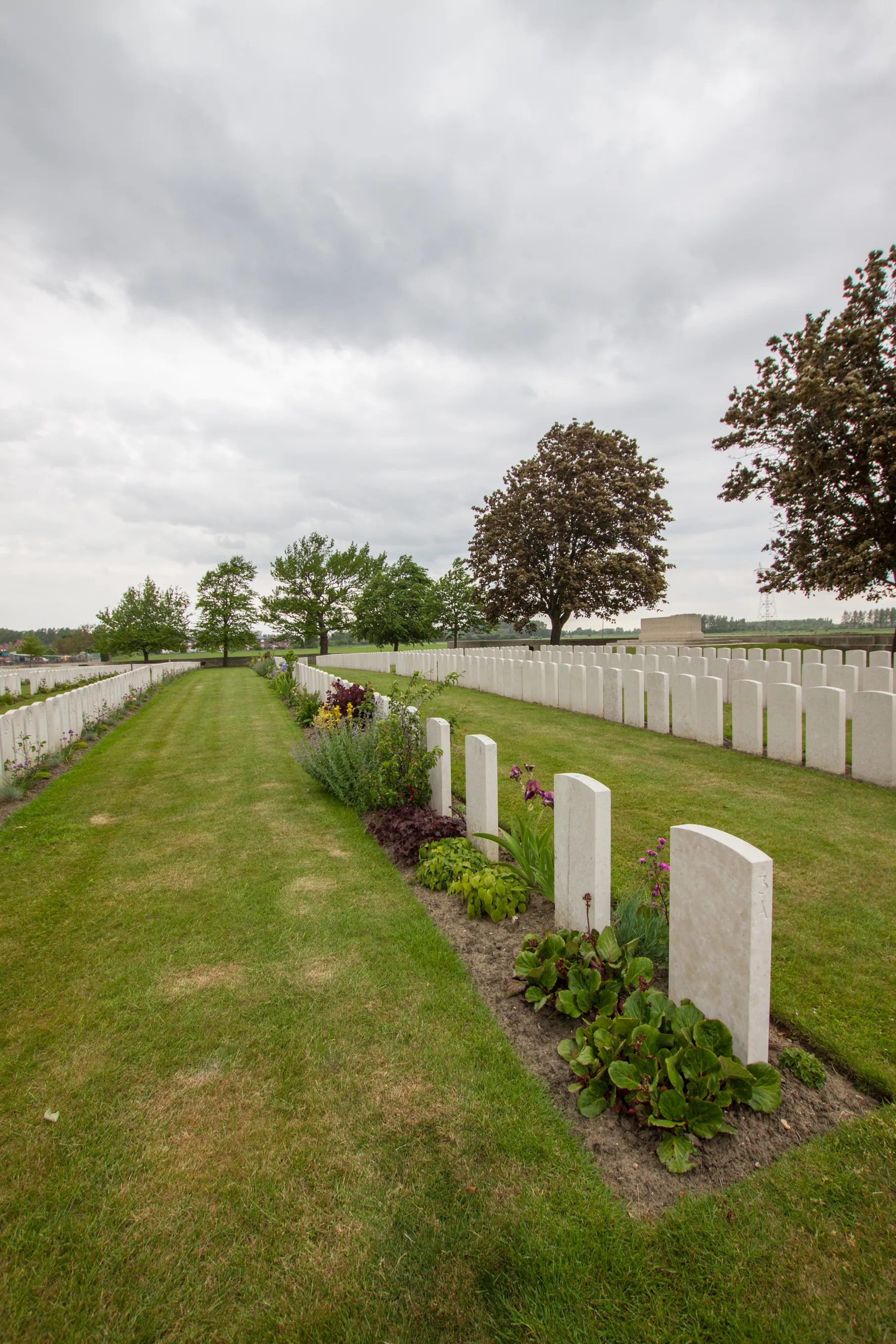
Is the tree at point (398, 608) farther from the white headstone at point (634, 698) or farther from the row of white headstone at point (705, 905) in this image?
the row of white headstone at point (705, 905)

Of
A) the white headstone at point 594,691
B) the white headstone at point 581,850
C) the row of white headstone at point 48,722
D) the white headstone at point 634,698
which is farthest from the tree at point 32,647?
the white headstone at point 581,850

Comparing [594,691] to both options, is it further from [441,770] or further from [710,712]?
[441,770]

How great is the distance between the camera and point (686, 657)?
12211 mm

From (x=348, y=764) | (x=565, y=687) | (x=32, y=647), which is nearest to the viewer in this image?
(x=348, y=764)

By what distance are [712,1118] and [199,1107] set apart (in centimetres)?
179

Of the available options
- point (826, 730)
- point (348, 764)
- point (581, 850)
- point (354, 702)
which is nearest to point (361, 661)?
point (354, 702)

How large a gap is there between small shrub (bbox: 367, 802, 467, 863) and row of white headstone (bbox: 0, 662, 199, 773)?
4.91 metres

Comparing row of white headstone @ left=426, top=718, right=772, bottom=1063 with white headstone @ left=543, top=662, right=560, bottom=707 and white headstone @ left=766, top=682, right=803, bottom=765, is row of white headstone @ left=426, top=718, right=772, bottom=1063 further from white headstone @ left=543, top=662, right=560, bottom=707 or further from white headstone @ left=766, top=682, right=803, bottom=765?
white headstone @ left=543, top=662, right=560, bottom=707

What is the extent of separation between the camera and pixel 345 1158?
1.93 metres

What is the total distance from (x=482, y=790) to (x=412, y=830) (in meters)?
0.81

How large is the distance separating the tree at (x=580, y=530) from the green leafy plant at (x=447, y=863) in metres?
25.5

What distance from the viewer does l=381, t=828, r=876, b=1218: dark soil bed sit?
182cm

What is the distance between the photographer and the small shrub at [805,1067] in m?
2.17

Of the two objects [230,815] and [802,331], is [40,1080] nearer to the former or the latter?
[230,815]
